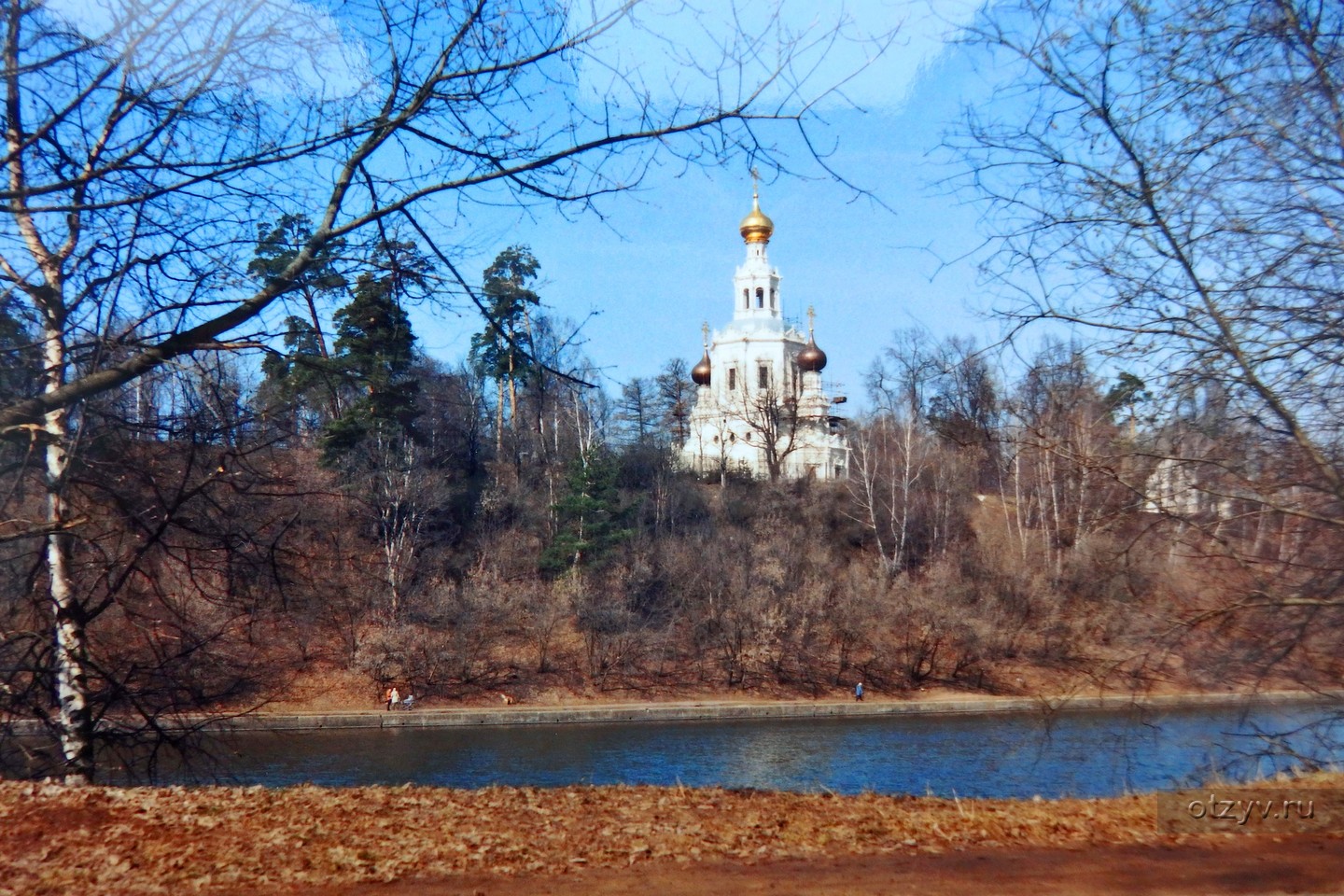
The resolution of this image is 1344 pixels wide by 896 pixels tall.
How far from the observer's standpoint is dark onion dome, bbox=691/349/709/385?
6525cm

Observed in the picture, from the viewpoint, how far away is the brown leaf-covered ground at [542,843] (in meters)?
6.41

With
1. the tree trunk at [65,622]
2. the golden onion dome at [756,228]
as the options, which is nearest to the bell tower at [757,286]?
the golden onion dome at [756,228]

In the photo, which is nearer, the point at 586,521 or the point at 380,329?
the point at 380,329

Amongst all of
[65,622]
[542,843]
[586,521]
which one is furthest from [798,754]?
[586,521]

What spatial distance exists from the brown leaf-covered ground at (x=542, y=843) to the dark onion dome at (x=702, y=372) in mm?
56454

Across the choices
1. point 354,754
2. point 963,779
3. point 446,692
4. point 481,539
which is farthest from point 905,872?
point 481,539

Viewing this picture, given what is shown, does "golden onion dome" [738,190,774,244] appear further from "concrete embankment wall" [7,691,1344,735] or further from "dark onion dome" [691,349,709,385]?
"concrete embankment wall" [7,691,1344,735]

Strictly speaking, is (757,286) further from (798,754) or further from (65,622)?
(65,622)

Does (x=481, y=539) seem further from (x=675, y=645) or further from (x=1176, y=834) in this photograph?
(x=1176, y=834)

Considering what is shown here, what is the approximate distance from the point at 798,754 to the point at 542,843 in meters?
17.7

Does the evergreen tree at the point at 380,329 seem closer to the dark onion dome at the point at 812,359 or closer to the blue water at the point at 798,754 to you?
the blue water at the point at 798,754

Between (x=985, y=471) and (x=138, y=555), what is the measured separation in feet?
148

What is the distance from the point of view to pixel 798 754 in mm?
24094

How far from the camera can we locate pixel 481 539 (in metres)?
41.8
